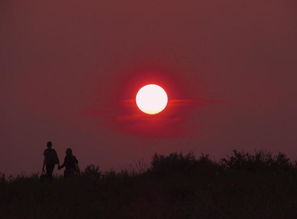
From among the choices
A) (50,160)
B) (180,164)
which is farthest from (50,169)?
(180,164)

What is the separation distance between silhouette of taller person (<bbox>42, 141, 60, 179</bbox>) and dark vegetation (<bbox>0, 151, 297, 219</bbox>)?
22.7 inches

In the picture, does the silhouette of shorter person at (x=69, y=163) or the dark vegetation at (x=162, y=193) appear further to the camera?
the silhouette of shorter person at (x=69, y=163)

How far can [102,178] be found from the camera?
22578mm

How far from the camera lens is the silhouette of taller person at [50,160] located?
25.3 meters

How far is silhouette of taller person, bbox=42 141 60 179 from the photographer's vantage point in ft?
83.0

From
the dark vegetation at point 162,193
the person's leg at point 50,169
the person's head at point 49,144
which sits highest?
the person's head at point 49,144

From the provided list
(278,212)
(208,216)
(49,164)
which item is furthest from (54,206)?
(49,164)

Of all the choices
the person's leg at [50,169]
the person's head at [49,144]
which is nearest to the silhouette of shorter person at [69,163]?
the person's leg at [50,169]

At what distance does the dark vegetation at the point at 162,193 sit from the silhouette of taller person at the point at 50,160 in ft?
1.89

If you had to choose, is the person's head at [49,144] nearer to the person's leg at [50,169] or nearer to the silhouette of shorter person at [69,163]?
the silhouette of shorter person at [69,163]

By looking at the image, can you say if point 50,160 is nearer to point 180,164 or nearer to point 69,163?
point 69,163

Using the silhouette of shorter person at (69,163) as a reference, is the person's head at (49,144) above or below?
above

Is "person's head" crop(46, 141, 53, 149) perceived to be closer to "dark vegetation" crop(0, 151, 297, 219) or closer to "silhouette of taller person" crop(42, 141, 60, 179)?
"silhouette of taller person" crop(42, 141, 60, 179)

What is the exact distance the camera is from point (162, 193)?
62.0 feet
